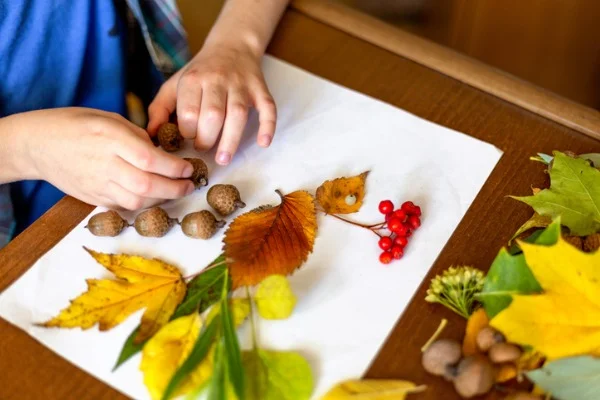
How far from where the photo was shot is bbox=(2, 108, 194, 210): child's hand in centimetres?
49

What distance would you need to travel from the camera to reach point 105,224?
49 cm

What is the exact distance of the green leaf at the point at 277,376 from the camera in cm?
41

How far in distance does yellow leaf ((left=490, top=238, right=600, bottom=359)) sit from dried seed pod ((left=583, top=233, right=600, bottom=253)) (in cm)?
3

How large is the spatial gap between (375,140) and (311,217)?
0.10m

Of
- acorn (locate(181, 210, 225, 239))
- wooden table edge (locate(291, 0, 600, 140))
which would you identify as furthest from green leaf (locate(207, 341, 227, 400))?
wooden table edge (locate(291, 0, 600, 140))

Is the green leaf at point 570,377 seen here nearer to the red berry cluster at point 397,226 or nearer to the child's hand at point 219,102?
the red berry cluster at point 397,226

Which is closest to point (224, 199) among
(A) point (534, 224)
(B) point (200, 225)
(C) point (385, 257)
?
(B) point (200, 225)

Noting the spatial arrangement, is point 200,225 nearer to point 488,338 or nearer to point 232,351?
point 232,351

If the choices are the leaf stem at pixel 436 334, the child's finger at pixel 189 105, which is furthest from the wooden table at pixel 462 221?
the child's finger at pixel 189 105

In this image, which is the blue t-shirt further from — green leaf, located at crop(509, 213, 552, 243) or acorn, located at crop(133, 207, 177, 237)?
green leaf, located at crop(509, 213, 552, 243)

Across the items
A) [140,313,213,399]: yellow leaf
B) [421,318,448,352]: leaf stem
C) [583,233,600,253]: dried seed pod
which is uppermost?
[583,233,600,253]: dried seed pod

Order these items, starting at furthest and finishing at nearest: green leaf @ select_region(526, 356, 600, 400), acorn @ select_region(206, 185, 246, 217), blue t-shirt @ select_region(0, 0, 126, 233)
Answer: blue t-shirt @ select_region(0, 0, 126, 233) < acorn @ select_region(206, 185, 246, 217) < green leaf @ select_region(526, 356, 600, 400)

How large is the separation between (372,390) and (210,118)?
0.85 feet

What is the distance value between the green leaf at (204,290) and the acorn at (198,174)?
80 mm
